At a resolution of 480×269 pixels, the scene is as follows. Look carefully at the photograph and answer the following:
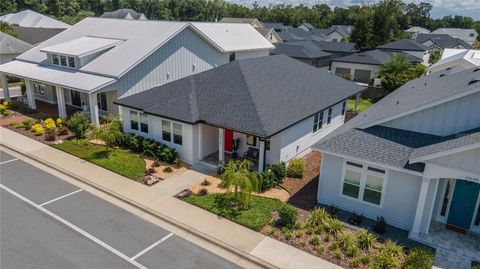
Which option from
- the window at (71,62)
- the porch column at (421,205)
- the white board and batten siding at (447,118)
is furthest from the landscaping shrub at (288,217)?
the window at (71,62)

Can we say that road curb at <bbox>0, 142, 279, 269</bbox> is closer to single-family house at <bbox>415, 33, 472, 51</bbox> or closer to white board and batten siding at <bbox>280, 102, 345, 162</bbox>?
white board and batten siding at <bbox>280, 102, 345, 162</bbox>

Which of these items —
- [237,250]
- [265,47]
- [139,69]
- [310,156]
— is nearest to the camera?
[237,250]

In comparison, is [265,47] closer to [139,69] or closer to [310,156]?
[139,69]

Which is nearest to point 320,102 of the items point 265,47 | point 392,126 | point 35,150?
point 392,126

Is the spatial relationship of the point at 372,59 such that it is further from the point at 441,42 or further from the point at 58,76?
the point at 441,42

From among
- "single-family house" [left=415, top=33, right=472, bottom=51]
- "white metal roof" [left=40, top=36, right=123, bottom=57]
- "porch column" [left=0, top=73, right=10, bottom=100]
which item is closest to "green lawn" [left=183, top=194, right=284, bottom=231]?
"white metal roof" [left=40, top=36, right=123, bottom=57]

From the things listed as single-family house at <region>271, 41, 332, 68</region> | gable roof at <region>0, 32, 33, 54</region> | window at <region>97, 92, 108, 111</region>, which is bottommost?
window at <region>97, 92, 108, 111</region>

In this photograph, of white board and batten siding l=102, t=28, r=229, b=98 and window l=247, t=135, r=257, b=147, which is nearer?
window l=247, t=135, r=257, b=147

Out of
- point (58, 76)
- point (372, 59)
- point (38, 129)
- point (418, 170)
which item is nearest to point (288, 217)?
point (418, 170)
